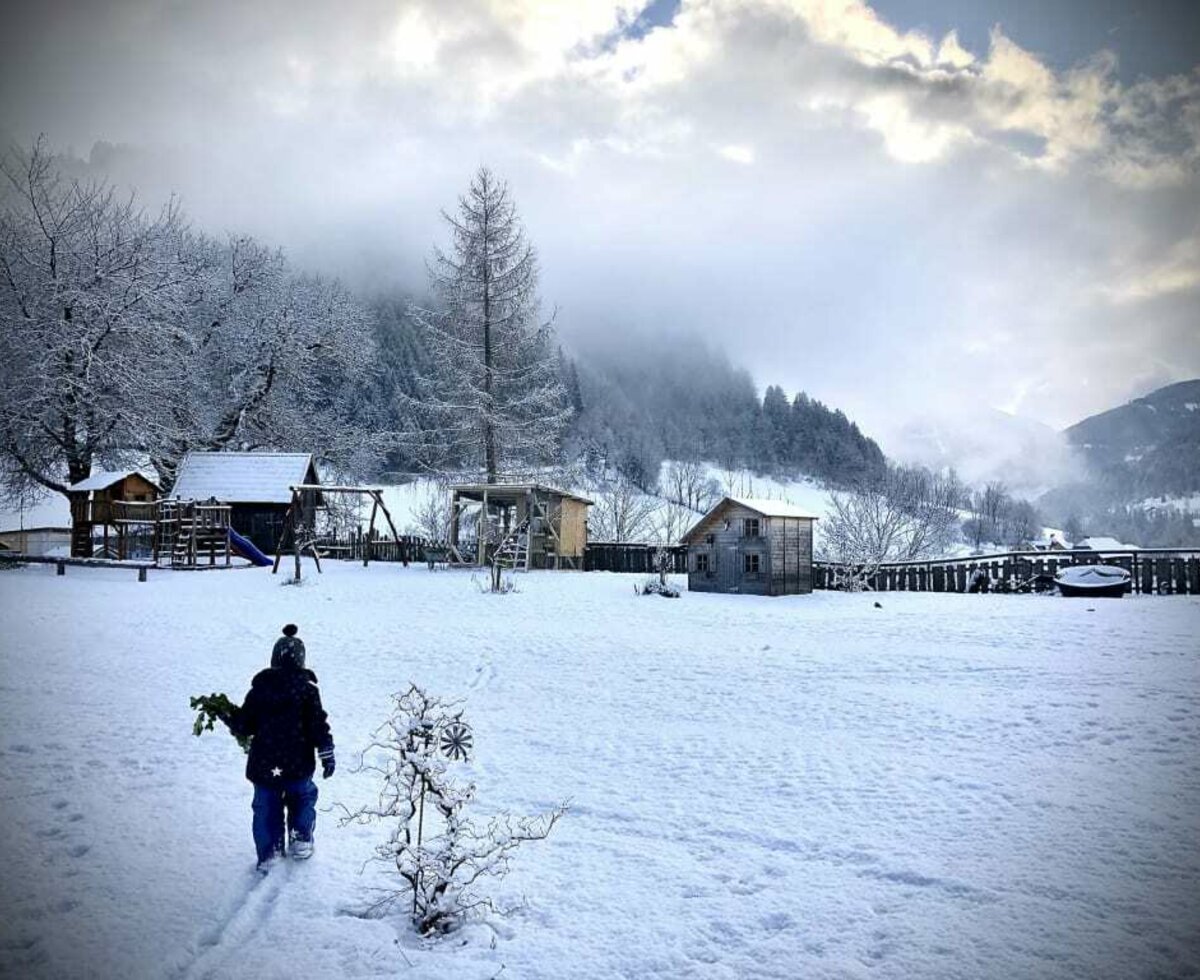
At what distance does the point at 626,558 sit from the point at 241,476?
1613 centimetres

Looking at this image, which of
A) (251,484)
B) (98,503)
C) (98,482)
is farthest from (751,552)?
(98,503)

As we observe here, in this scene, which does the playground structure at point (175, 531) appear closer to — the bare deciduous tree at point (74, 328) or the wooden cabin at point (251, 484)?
the wooden cabin at point (251, 484)

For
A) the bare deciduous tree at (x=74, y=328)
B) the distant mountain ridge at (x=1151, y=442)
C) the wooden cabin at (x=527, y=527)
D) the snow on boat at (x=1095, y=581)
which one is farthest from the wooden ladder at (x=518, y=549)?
the distant mountain ridge at (x=1151, y=442)

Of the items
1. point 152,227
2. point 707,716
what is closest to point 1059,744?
point 707,716

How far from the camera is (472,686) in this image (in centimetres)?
957

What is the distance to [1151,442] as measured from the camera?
1024 cm

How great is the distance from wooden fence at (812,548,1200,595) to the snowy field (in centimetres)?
1001

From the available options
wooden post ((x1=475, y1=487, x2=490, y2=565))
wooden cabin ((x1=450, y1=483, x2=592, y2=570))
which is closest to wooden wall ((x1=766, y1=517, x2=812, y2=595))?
wooden cabin ((x1=450, y1=483, x2=592, y2=570))

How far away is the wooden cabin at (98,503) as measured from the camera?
76.8ft

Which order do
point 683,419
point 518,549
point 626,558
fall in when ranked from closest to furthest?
1. point 518,549
2. point 626,558
3. point 683,419

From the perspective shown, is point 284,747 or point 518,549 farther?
point 518,549

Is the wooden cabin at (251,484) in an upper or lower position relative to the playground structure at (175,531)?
upper

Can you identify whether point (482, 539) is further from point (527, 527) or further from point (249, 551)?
point (249, 551)

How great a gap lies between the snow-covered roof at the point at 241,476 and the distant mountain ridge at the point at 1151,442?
26250 mm
